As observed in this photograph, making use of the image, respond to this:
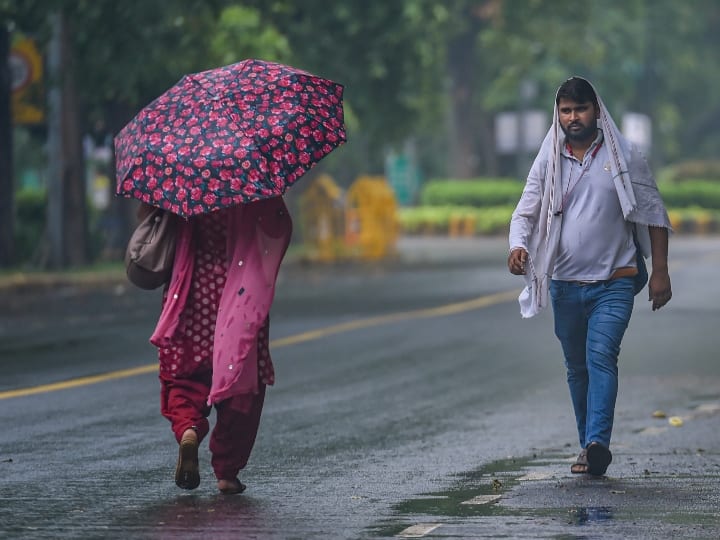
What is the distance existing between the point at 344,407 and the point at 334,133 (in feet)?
13.1

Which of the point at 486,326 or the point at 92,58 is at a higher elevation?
the point at 92,58

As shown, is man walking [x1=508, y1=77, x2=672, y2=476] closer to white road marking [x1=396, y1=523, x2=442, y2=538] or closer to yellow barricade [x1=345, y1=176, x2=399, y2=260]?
white road marking [x1=396, y1=523, x2=442, y2=538]

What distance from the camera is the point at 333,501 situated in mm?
8227

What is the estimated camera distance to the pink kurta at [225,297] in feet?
27.1

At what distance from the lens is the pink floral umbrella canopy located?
817 cm

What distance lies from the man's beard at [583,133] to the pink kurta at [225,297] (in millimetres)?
1407

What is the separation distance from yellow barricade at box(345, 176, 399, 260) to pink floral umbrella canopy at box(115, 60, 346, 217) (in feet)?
87.0

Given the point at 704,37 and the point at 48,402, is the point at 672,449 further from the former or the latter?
the point at 704,37

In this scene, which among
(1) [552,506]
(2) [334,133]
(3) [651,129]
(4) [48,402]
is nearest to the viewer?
(1) [552,506]

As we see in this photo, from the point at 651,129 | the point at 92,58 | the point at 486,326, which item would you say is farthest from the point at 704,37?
the point at 486,326

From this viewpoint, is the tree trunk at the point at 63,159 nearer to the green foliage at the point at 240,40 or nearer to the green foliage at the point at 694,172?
the green foliage at the point at 240,40

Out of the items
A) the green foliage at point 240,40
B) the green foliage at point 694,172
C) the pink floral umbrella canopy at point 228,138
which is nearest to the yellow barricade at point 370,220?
the green foliage at point 240,40

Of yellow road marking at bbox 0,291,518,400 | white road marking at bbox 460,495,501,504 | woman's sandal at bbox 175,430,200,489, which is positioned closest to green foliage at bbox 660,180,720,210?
yellow road marking at bbox 0,291,518,400

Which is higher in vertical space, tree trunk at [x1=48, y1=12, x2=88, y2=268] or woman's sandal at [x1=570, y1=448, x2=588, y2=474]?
tree trunk at [x1=48, y1=12, x2=88, y2=268]
